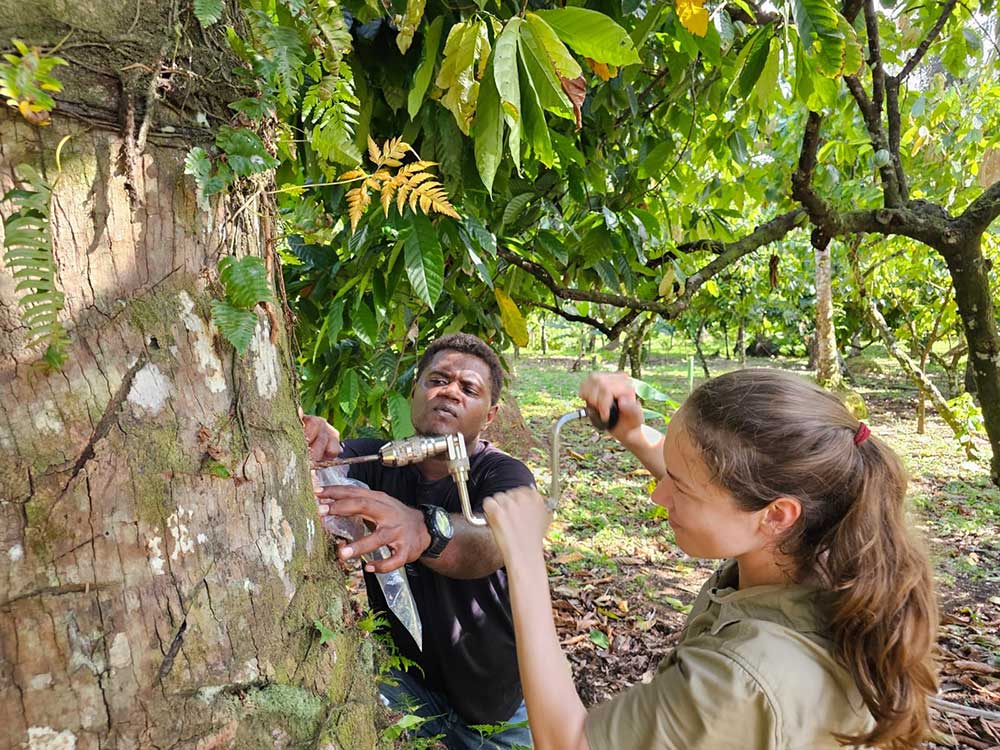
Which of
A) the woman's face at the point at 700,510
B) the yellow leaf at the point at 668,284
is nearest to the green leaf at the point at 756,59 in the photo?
the woman's face at the point at 700,510

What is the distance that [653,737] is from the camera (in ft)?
3.63

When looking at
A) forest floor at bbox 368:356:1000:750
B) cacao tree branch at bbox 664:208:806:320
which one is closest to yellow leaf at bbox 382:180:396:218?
forest floor at bbox 368:356:1000:750

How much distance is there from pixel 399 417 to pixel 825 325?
5.15m

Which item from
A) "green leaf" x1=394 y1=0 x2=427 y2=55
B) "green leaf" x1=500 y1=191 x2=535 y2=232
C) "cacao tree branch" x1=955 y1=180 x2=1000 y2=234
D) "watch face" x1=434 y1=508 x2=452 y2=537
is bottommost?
"watch face" x1=434 y1=508 x2=452 y2=537

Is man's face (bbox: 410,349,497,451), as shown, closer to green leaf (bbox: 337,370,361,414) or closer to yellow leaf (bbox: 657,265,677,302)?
green leaf (bbox: 337,370,361,414)

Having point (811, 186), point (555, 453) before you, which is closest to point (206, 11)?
point (555, 453)

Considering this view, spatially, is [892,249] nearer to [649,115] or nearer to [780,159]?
[780,159]

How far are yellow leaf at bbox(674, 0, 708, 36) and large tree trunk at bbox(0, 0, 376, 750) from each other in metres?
0.99

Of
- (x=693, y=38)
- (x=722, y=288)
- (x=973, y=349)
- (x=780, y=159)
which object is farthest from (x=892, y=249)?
(x=693, y=38)

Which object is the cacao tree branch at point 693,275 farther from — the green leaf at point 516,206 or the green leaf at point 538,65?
the green leaf at point 538,65

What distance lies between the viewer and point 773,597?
1.23 meters

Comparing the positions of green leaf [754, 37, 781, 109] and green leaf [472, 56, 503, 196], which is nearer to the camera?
green leaf [472, 56, 503, 196]

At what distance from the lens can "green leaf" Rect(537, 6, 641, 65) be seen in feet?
4.07

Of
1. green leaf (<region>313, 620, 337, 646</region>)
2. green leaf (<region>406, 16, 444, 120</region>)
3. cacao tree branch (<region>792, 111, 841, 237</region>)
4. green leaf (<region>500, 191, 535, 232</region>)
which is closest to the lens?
green leaf (<region>313, 620, 337, 646</region>)
